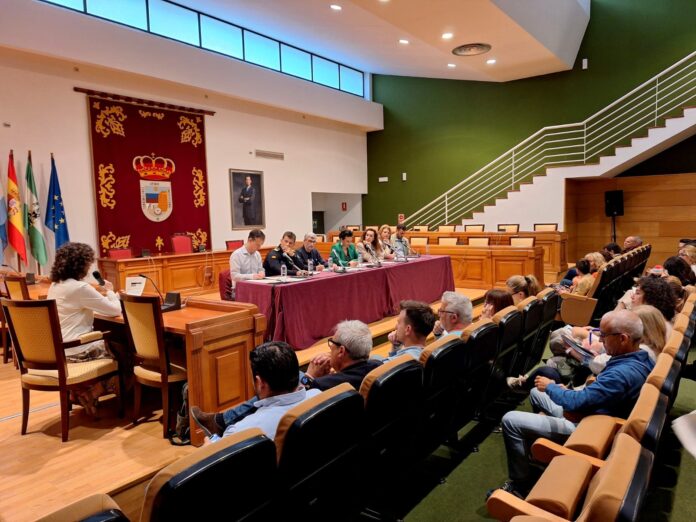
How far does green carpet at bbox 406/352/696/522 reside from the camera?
2205 millimetres

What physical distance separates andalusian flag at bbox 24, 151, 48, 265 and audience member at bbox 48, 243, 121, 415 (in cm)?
471

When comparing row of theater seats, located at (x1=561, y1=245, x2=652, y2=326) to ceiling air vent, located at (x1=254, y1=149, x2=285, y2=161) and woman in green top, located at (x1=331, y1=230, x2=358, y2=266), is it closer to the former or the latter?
woman in green top, located at (x1=331, y1=230, x2=358, y2=266)

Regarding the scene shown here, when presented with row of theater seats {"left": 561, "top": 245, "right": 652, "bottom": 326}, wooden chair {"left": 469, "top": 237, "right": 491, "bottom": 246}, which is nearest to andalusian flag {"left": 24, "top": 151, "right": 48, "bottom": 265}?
wooden chair {"left": 469, "top": 237, "right": 491, "bottom": 246}

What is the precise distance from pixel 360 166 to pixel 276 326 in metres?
10.3

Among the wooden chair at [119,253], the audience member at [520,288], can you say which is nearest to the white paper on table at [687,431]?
the audience member at [520,288]

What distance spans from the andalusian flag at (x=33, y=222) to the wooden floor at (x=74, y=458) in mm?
4265

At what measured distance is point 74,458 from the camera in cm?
278

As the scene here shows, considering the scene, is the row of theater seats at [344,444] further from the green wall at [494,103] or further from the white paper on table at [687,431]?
the green wall at [494,103]

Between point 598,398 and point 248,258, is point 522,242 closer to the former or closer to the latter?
point 248,258

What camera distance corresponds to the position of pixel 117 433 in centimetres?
310

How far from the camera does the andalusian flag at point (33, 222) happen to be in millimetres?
7195

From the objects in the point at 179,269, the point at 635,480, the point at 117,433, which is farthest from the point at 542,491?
the point at 179,269

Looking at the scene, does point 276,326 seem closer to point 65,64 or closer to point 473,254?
point 473,254

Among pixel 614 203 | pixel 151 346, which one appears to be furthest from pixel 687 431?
pixel 614 203
